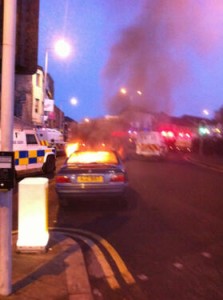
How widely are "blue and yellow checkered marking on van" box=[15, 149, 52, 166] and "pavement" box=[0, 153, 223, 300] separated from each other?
749 centimetres

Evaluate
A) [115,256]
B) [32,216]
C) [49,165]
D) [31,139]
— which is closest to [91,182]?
[115,256]

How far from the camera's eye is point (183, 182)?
46.3 feet

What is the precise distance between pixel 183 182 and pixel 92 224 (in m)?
6.79

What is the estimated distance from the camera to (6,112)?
4.13 meters

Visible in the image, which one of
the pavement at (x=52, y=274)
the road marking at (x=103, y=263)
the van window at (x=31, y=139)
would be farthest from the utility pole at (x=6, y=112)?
the van window at (x=31, y=139)

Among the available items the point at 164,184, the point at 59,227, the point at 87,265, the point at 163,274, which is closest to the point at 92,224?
the point at 59,227

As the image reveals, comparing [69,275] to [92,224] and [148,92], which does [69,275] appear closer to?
[92,224]

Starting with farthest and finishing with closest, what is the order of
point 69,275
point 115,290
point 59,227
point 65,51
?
point 65,51
point 59,227
point 69,275
point 115,290

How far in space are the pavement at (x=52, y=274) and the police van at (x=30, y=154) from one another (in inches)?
300

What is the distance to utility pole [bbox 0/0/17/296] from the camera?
13.5 ft

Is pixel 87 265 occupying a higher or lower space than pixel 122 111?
lower

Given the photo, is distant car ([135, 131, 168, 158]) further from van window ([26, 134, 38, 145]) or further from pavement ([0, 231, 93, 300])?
pavement ([0, 231, 93, 300])

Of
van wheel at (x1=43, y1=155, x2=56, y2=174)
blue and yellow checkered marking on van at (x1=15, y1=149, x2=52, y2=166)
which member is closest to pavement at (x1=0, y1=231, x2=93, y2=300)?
blue and yellow checkered marking on van at (x1=15, y1=149, x2=52, y2=166)

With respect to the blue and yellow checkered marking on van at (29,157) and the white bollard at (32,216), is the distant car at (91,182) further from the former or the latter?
the blue and yellow checkered marking on van at (29,157)
